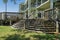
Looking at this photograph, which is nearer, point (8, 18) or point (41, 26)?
point (41, 26)

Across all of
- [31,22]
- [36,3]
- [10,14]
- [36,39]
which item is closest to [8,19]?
[10,14]

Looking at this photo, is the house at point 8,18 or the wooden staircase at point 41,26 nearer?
the wooden staircase at point 41,26

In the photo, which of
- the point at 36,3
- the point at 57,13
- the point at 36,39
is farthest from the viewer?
the point at 36,3

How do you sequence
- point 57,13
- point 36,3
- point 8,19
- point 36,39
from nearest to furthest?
1. point 36,39
2. point 57,13
3. point 8,19
4. point 36,3

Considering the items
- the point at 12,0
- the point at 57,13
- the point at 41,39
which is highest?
the point at 12,0

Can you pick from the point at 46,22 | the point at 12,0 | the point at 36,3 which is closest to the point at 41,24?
the point at 46,22

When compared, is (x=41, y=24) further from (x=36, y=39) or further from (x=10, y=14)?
(x=10, y=14)

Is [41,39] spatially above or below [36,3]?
below

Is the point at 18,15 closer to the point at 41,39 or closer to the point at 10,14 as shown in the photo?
the point at 10,14

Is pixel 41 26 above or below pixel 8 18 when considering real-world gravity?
below

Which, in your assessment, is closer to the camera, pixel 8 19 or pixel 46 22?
pixel 46 22

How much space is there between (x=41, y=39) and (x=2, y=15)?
18.1m

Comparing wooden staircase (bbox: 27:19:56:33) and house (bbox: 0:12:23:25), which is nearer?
wooden staircase (bbox: 27:19:56:33)

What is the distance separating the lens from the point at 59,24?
11867 mm
